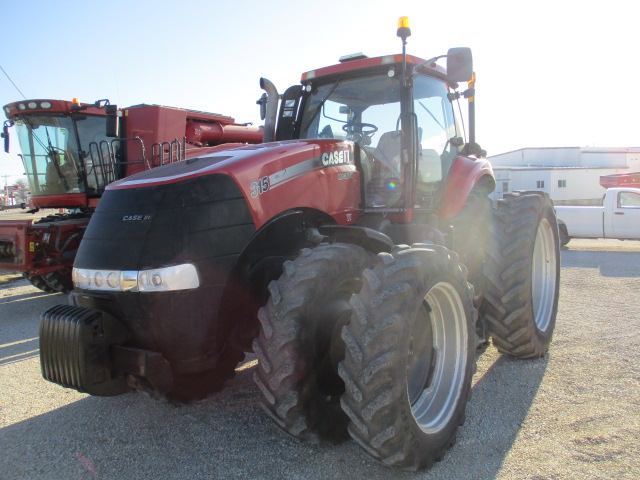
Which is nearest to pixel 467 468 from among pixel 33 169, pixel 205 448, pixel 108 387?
pixel 205 448

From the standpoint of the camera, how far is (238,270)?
309cm

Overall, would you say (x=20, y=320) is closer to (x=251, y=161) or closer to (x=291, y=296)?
(x=251, y=161)

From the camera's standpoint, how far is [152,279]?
2.79 metres

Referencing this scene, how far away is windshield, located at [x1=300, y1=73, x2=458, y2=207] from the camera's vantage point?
13.2 feet

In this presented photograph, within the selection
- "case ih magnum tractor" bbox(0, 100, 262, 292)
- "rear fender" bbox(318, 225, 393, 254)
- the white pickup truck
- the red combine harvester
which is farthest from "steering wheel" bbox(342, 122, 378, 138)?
the red combine harvester

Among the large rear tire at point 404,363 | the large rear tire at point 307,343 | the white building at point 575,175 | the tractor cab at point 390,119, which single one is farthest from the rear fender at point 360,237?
the white building at point 575,175

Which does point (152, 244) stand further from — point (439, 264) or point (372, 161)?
point (372, 161)

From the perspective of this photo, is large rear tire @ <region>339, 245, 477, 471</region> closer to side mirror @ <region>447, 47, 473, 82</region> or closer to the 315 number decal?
the 315 number decal

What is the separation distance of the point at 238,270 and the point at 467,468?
1.69 meters

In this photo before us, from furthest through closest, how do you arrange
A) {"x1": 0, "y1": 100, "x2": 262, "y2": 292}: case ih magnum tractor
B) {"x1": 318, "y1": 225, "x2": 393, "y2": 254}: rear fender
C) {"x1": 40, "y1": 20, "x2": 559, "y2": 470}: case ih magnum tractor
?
{"x1": 0, "y1": 100, "x2": 262, "y2": 292}: case ih magnum tractor < {"x1": 318, "y1": 225, "x2": 393, "y2": 254}: rear fender < {"x1": 40, "y1": 20, "x2": 559, "y2": 470}: case ih magnum tractor

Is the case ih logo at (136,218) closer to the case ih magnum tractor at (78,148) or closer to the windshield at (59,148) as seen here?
the case ih magnum tractor at (78,148)

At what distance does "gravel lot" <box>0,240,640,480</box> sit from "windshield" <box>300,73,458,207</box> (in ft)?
5.51

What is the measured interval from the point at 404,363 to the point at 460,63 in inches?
84.8

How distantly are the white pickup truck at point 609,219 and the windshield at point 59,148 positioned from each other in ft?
37.8
